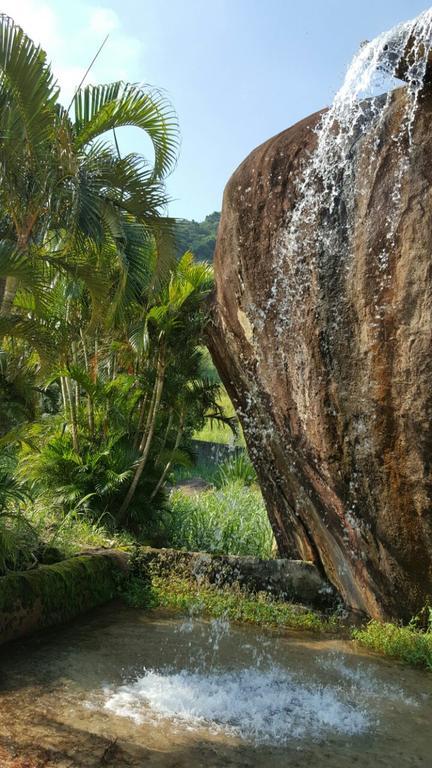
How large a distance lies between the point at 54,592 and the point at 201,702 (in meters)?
2.06

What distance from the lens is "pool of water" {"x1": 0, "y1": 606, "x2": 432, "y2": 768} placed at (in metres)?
3.83

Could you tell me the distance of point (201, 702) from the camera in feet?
14.8

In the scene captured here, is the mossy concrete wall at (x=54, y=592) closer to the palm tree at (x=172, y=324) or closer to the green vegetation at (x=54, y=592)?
the green vegetation at (x=54, y=592)

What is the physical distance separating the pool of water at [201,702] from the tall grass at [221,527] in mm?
3470

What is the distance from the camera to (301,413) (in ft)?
19.9

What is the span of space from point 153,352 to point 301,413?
13.6ft

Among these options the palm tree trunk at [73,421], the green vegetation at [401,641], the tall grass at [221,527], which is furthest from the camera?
the tall grass at [221,527]

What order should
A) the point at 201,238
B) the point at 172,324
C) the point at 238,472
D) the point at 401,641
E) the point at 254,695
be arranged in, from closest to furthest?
the point at 254,695 → the point at 401,641 → the point at 172,324 → the point at 238,472 → the point at 201,238

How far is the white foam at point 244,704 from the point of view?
13.9 feet

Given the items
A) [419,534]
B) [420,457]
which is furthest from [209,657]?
[420,457]

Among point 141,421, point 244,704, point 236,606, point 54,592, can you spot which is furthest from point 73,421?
point 244,704

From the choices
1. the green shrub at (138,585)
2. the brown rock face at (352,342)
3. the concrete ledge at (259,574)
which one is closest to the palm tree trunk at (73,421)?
the green shrub at (138,585)

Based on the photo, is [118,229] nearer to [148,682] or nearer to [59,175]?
[59,175]

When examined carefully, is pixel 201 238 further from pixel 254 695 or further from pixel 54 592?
pixel 254 695
